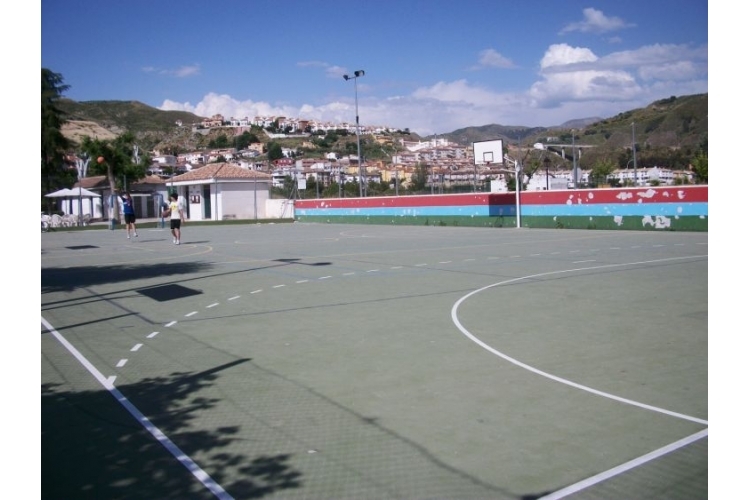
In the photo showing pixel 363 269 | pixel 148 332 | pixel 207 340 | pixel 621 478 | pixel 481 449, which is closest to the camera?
pixel 621 478

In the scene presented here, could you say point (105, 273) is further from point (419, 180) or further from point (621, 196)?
point (419, 180)

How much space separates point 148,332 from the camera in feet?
33.4

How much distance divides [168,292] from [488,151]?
29646 millimetres

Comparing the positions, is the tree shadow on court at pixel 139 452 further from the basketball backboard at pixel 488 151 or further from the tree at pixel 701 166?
the tree at pixel 701 166

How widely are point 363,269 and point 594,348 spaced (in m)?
9.47

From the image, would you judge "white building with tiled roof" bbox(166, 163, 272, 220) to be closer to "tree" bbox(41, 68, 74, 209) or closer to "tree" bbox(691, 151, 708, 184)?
"tree" bbox(41, 68, 74, 209)

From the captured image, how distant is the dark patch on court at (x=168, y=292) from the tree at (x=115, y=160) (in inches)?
1846

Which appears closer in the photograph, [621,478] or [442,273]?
[621,478]

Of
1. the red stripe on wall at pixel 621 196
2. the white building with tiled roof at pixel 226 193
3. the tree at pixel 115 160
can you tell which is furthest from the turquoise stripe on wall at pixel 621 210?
the tree at pixel 115 160

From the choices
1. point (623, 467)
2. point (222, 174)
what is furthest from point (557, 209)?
point (222, 174)
